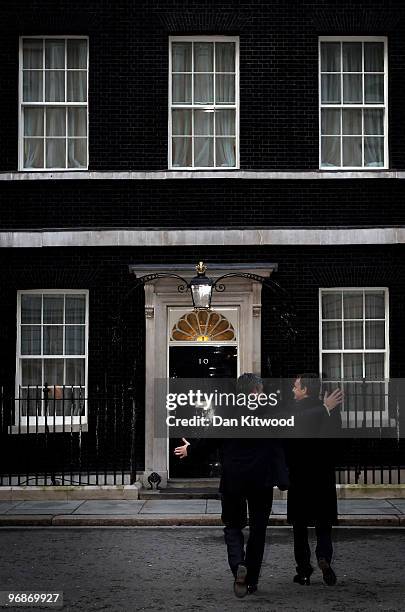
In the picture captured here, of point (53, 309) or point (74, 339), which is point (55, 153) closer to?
point (53, 309)

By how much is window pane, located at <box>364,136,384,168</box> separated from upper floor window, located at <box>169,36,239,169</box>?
2.08 metres

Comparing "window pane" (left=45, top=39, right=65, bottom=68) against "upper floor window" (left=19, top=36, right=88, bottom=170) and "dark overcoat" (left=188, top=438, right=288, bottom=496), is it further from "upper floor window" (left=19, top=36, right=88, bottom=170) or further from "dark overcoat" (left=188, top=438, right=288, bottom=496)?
"dark overcoat" (left=188, top=438, right=288, bottom=496)

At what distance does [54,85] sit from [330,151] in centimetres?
447

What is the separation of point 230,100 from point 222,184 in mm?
1387

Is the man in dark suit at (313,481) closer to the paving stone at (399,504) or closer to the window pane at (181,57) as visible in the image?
the paving stone at (399,504)

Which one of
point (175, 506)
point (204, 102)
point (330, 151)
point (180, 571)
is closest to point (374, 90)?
point (330, 151)

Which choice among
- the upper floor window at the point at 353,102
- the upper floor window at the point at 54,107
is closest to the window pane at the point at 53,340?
the upper floor window at the point at 54,107

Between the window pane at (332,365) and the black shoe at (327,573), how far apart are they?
713cm

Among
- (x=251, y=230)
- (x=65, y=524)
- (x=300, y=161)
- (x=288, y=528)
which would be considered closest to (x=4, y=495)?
(x=65, y=524)

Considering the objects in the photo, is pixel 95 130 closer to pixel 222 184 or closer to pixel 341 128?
pixel 222 184

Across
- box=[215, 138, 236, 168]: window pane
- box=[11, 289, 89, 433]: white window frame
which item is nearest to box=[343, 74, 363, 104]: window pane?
box=[215, 138, 236, 168]: window pane

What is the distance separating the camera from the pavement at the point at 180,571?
7.74 meters

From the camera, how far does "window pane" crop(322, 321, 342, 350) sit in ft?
49.9

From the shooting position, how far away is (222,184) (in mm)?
15148
